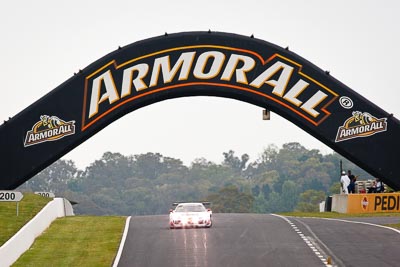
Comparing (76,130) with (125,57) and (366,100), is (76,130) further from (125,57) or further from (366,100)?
(366,100)

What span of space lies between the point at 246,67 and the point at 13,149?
1089 cm

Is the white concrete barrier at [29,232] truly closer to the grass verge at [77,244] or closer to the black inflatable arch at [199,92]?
the grass verge at [77,244]

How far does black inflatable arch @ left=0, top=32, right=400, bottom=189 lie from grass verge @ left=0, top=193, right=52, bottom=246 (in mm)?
1250

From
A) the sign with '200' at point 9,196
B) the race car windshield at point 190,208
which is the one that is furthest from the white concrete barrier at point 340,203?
the sign with '200' at point 9,196

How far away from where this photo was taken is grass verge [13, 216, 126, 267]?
32906 millimetres

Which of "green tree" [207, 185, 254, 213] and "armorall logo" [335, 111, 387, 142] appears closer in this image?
"armorall logo" [335, 111, 387, 142]

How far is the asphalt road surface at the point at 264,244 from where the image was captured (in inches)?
1246

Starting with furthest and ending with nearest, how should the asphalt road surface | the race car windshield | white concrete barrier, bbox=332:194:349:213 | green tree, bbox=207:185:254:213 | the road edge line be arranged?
green tree, bbox=207:185:254:213
white concrete barrier, bbox=332:194:349:213
the race car windshield
the road edge line
the asphalt road surface

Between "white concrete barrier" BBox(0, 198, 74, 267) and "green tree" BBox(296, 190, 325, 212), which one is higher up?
"white concrete barrier" BBox(0, 198, 74, 267)

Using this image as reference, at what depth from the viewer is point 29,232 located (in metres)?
36.7

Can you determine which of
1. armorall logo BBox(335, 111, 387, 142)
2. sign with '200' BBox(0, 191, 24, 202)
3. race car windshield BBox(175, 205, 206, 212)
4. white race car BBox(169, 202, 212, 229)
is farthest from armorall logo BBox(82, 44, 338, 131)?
sign with '200' BBox(0, 191, 24, 202)

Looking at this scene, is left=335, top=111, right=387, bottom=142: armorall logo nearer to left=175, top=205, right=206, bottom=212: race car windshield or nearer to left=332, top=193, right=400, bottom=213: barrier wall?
left=332, top=193, right=400, bottom=213: barrier wall

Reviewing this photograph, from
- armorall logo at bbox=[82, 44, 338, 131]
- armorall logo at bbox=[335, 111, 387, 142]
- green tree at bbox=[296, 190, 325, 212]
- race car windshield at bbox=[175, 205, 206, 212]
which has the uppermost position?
armorall logo at bbox=[82, 44, 338, 131]

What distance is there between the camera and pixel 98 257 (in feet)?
110
